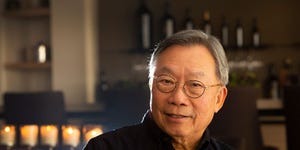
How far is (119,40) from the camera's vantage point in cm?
434

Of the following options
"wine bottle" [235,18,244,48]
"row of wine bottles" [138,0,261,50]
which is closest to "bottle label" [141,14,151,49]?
"row of wine bottles" [138,0,261,50]

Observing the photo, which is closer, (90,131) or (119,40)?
(90,131)

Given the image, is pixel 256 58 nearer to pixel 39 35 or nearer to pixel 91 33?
pixel 91 33

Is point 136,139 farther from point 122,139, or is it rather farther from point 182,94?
point 182,94

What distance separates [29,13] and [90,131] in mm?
2509

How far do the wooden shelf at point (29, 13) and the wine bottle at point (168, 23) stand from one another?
0.97m

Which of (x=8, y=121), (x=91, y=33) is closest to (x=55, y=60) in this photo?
(x=91, y=33)

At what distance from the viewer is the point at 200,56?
4.00 ft

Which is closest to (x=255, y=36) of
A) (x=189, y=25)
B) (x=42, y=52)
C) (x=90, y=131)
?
(x=189, y=25)

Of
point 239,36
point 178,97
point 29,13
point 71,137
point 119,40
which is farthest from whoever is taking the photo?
point 119,40

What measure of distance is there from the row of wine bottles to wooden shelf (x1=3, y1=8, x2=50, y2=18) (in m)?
0.81

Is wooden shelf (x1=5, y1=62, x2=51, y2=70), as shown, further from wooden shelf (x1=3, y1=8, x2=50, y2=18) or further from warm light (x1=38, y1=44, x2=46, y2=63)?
wooden shelf (x1=3, y1=8, x2=50, y2=18)

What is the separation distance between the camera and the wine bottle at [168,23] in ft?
13.4

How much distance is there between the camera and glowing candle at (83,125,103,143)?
66.3 inches
